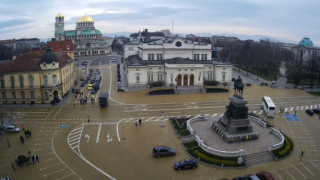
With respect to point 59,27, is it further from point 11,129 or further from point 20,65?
point 11,129

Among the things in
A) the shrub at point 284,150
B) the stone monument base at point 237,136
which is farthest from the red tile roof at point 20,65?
the shrub at point 284,150

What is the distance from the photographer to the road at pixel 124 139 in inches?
1055

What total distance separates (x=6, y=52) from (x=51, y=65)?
77.4 meters

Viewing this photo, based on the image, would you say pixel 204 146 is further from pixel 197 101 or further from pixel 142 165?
pixel 197 101

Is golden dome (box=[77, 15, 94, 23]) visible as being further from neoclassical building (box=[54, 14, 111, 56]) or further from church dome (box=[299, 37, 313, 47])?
church dome (box=[299, 37, 313, 47])

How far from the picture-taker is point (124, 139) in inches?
1367

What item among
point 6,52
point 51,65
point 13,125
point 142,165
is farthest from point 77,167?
point 6,52

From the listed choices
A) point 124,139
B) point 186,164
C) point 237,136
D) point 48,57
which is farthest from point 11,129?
point 237,136

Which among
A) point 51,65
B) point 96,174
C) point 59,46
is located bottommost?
point 96,174

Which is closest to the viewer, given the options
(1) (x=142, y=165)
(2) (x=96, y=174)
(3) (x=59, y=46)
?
(2) (x=96, y=174)

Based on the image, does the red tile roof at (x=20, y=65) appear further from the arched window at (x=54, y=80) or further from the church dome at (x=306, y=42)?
the church dome at (x=306, y=42)

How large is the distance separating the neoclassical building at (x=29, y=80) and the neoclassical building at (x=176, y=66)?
2129 cm

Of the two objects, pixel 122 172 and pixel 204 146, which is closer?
pixel 122 172

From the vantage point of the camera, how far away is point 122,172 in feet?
87.2
